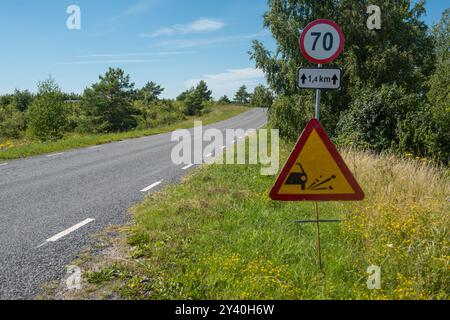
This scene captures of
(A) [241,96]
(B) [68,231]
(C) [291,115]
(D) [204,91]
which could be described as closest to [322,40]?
(B) [68,231]

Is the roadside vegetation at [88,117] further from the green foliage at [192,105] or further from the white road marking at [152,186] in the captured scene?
the white road marking at [152,186]

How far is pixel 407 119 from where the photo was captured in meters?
9.81

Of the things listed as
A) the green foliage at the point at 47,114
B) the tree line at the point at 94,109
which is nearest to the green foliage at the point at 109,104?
the tree line at the point at 94,109

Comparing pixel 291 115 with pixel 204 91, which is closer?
pixel 291 115

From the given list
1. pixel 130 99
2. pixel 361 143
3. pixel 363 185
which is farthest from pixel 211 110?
pixel 363 185

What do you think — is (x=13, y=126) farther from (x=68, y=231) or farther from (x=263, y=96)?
(x=68, y=231)

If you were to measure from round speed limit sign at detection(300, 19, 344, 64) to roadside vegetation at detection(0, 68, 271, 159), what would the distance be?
11.7 m

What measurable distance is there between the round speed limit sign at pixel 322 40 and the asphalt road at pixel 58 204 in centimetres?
371

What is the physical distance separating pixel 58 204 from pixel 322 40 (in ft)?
17.0

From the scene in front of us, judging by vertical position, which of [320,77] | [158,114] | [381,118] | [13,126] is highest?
[158,114]

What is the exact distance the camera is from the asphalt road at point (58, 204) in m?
3.29

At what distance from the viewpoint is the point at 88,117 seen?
37844 millimetres

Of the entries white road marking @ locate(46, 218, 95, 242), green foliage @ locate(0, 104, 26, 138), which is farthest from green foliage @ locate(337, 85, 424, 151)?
green foliage @ locate(0, 104, 26, 138)

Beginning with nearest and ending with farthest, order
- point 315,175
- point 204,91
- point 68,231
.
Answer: point 315,175 < point 68,231 < point 204,91
